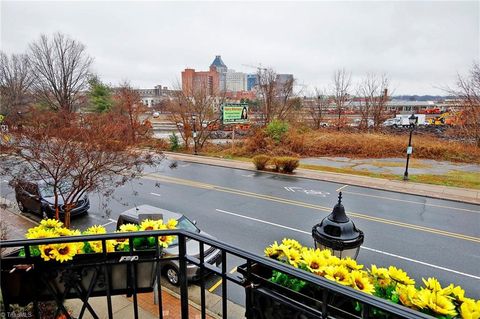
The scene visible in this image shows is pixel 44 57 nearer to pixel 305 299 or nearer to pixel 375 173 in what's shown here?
pixel 375 173

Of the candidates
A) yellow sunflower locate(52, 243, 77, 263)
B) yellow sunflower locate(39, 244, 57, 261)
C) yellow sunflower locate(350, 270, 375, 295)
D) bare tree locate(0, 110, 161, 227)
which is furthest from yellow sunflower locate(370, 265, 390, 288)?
bare tree locate(0, 110, 161, 227)

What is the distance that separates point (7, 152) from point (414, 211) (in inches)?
589

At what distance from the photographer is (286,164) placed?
65.8ft

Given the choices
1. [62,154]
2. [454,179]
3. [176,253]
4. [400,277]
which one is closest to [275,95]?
[454,179]

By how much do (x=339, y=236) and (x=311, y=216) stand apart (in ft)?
29.1

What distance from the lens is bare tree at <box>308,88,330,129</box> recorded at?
42.5m

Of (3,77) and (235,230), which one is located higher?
(3,77)

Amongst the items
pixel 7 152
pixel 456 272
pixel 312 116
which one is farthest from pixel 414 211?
pixel 312 116

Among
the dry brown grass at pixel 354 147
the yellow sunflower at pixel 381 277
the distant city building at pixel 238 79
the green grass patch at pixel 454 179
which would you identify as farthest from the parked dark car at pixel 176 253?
the distant city building at pixel 238 79

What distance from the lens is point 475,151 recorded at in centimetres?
2636

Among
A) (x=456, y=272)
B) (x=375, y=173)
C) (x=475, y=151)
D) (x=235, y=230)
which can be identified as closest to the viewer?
(x=456, y=272)

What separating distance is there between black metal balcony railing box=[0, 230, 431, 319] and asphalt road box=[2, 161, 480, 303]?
Result: 442cm

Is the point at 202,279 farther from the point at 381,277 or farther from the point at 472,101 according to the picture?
Result: the point at 472,101

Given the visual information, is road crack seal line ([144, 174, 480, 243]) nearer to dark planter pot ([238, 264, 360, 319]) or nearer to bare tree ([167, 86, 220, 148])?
dark planter pot ([238, 264, 360, 319])
